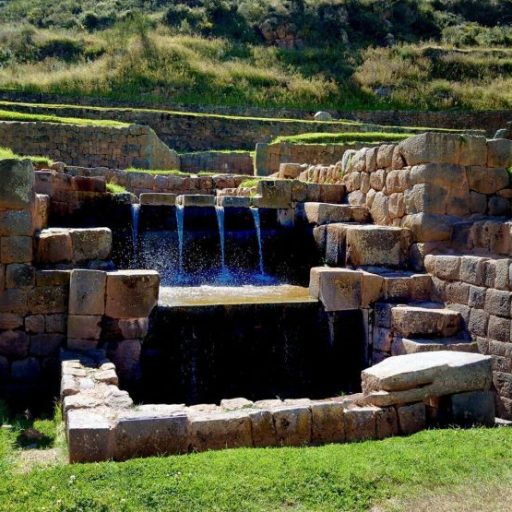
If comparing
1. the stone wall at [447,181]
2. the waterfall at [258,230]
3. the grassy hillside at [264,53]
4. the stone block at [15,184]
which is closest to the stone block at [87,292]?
the stone block at [15,184]

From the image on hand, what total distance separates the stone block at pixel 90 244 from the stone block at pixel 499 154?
5.33 m

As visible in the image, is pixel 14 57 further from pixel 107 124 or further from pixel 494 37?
pixel 494 37

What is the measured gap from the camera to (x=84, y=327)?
7.80 m

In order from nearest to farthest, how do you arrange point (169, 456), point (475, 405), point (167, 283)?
point (169, 456)
point (475, 405)
point (167, 283)

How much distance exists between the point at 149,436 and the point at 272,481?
1.13 metres

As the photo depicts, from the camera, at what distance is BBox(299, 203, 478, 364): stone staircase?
27.0ft

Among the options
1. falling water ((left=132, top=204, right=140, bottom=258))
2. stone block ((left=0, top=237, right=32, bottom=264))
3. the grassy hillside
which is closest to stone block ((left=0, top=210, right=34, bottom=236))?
stone block ((left=0, top=237, right=32, bottom=264))

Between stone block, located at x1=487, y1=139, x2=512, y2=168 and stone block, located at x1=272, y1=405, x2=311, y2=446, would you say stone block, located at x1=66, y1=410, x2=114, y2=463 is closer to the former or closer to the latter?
stone block, located at x1=272, y1=405, x2=311, y2=446

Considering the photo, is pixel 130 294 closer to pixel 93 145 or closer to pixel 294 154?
pixel 294 154

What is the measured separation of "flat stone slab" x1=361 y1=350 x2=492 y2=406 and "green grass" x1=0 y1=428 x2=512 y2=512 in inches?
27.6

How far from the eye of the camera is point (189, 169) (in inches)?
775

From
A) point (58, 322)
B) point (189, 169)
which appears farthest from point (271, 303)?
Answer: point (189, 169)

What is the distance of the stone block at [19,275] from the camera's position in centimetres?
773

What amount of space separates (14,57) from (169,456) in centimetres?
2921
